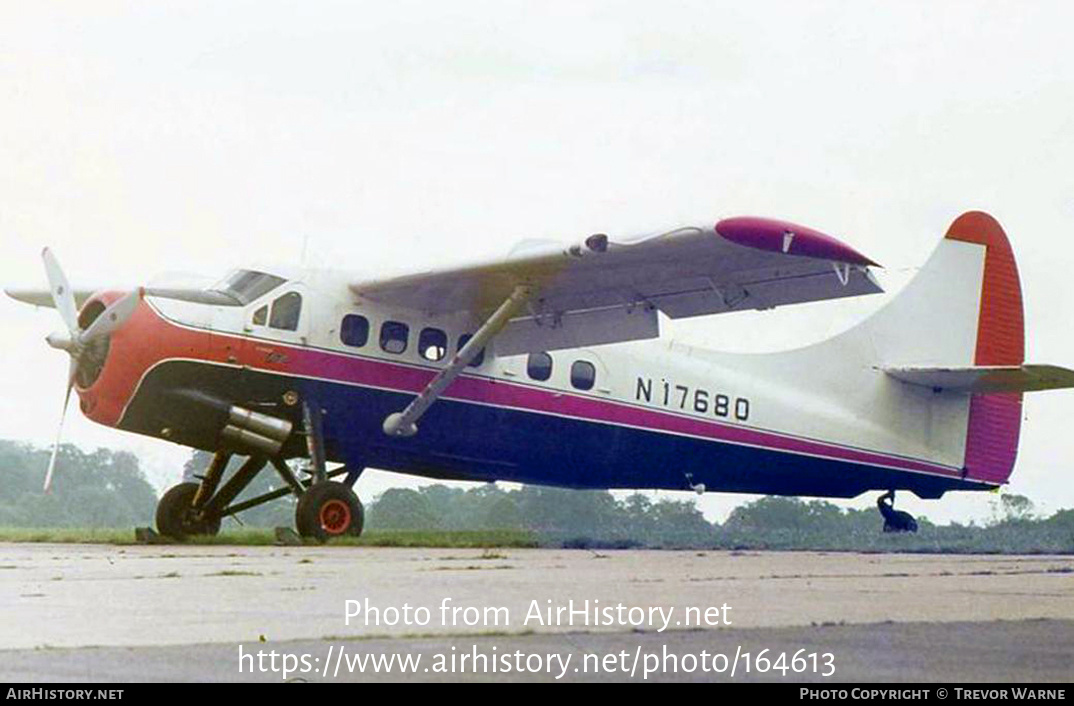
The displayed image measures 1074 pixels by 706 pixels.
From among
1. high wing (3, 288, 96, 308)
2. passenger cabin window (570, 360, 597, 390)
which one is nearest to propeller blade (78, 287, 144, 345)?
passenger cabin window (570, 360, 597, 390)

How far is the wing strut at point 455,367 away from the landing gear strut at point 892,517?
5919 millimetres

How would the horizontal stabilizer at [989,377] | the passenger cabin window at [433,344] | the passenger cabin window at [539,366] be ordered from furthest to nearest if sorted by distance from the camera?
the horizontal stabilizer at [989,377] < the passenger cabin window at [539,366] < the passenger cabin window at [433,344]

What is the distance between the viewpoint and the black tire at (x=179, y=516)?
18.3 m

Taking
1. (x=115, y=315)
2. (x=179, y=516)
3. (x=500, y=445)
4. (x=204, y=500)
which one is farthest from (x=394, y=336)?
(x=115, y=315)

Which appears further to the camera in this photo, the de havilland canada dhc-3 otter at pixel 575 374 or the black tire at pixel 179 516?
the black tire at pixel 179 516

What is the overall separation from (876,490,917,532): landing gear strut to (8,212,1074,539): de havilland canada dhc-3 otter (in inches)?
1.7

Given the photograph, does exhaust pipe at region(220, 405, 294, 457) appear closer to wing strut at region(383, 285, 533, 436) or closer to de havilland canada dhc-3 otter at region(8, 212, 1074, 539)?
de havilland canada dhc-3 otter at region(8, 212, 1074, 539)

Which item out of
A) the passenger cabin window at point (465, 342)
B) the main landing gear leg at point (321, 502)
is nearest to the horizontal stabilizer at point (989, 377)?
the passenger cabin window at point (465, 342)

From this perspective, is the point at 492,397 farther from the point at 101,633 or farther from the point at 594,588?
the point at 101,633

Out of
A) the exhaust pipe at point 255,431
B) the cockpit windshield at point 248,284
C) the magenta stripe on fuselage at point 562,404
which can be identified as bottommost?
the exhaust pipe at point 255,431

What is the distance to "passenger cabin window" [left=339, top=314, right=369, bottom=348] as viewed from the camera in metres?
18.3

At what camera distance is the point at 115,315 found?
16.9 meters

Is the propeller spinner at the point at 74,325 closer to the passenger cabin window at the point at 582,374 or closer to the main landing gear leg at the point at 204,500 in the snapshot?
the main landing gear leg at the point at 204,500
